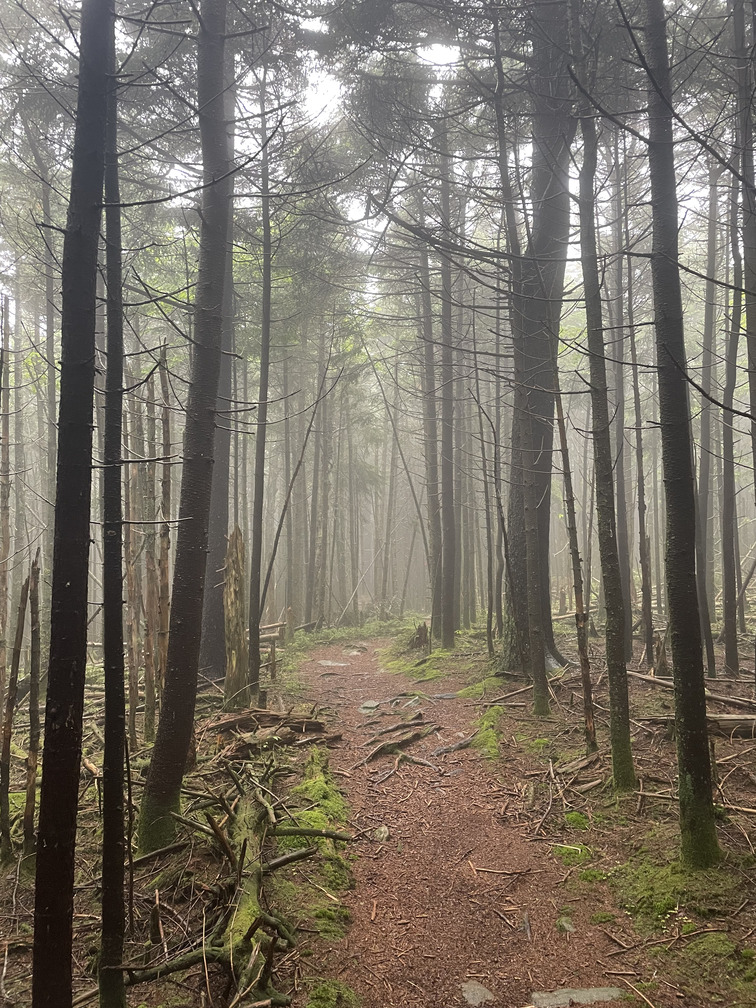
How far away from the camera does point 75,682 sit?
8.13 feet

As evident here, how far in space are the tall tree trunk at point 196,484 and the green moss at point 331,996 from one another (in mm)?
1695

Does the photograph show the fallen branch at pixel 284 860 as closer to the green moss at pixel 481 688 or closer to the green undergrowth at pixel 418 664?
the green moss at pixel 481 688

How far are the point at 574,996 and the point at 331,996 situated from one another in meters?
1.30

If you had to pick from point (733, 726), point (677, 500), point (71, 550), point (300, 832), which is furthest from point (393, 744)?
point (71, 550)

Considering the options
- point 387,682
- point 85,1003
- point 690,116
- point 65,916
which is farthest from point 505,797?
point 690,116

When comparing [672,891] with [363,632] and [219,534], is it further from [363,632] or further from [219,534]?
[363,632]

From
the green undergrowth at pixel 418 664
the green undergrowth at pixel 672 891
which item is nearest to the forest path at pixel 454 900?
the green undergrowth at pixel 672 891

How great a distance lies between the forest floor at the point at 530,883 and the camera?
323cm

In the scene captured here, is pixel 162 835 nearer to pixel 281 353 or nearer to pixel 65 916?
pixel 65 916

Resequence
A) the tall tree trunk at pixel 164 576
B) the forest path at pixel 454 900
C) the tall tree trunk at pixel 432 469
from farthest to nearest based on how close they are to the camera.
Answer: the tall tree trunk at pixel 432 469 → the tall tree trunk at pixel 164 576 → the forest path at pixel 454 900

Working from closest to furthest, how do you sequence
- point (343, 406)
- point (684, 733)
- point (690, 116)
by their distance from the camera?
point (684, 733) → point (690, 116) → point (343, 406)

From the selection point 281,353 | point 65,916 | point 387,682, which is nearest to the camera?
point 65,916

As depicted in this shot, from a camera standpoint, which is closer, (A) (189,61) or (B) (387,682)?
(A) (189,61)

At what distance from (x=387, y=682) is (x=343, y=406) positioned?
11.1 metres
